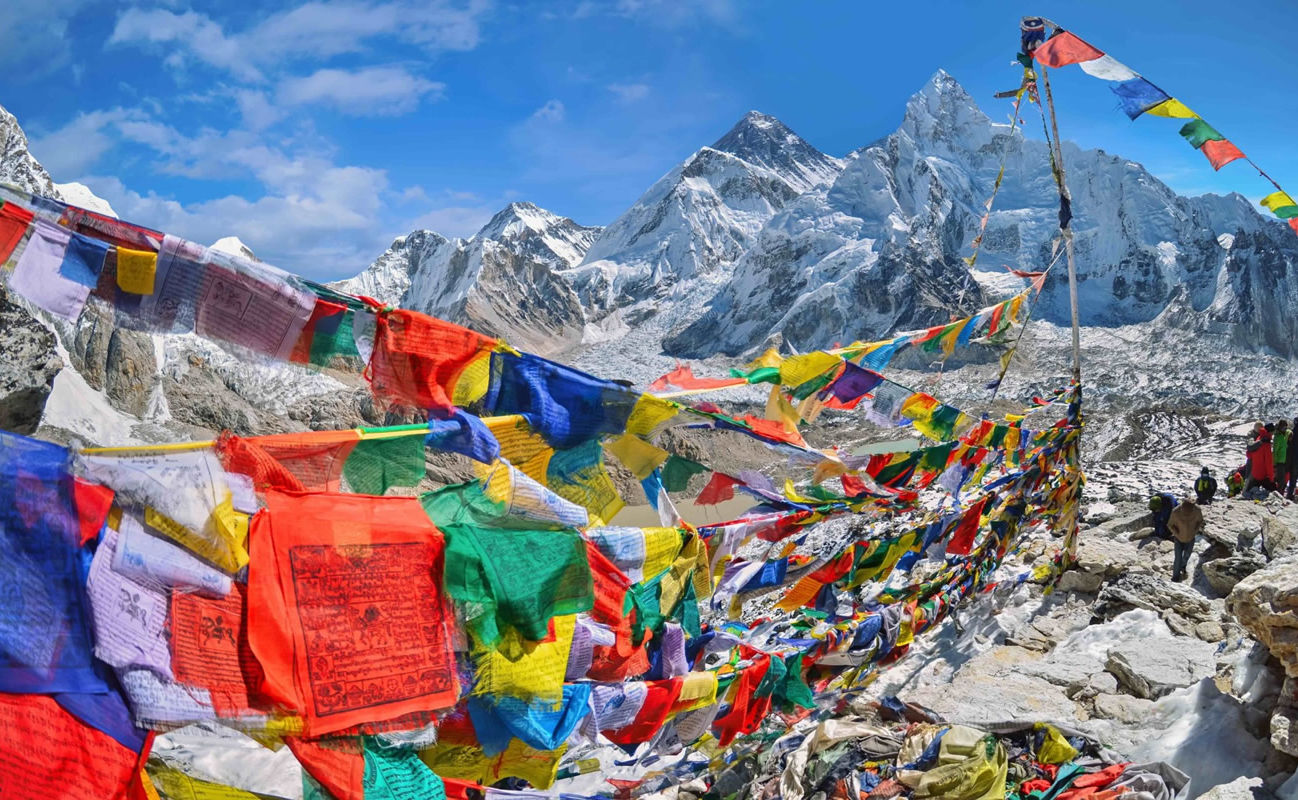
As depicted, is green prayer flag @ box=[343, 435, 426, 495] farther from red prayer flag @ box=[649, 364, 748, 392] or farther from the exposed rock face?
the exposed rock face

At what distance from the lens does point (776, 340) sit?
284ft

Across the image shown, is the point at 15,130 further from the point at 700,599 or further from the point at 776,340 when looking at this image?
the point at 776,340

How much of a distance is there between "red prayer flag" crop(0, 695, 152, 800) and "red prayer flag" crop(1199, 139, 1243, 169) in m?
8.33

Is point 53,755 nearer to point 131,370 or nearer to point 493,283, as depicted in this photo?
point 131,370

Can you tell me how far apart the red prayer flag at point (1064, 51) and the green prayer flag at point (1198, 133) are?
101 cm

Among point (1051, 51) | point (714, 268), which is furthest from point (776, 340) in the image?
point (1051, 51)

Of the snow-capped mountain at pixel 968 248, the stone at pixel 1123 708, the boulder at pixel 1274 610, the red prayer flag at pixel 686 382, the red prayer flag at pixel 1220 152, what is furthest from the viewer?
the snow-capped mountain at pixel 968 248

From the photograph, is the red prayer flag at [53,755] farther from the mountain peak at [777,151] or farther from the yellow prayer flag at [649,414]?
the mountain peak at [777,151]

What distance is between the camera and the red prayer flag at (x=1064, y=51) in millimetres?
7332

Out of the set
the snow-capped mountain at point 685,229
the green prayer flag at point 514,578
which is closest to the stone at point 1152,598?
the green prayer flag at point 514,578

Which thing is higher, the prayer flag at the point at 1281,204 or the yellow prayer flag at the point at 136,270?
the prayer flag at the point at 1281,204

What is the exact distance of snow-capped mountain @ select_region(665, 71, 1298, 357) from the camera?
2822 inches

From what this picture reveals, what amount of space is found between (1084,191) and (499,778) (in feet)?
343

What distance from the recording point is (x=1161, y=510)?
377 inches
